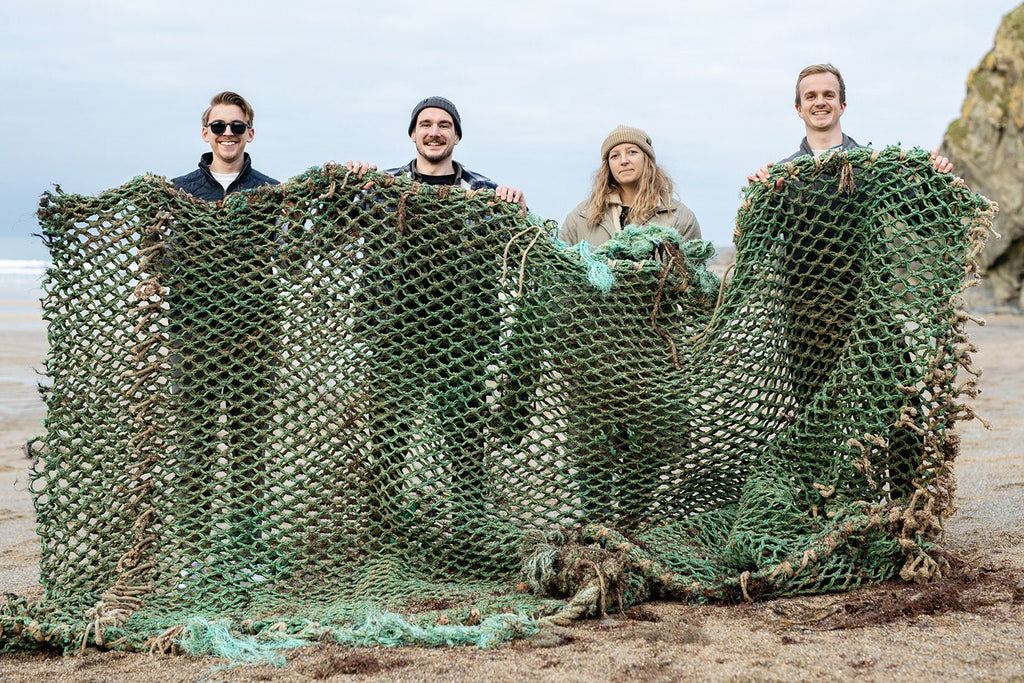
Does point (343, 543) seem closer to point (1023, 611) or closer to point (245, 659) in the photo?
point (245, 659)

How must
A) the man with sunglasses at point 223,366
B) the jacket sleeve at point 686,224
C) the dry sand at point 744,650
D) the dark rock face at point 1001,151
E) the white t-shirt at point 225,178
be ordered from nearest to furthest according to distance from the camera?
the dry sand at point 744,650
the man with sunglasses at point 223,366
the white t-shirt at point 225,178
the jacket sleeve at point 686,224
the dark rock face at point 1001,151

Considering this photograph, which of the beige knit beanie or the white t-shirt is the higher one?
the beige knit beanie

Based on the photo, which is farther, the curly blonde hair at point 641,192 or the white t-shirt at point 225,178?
the curly blonde hair at point 641,192

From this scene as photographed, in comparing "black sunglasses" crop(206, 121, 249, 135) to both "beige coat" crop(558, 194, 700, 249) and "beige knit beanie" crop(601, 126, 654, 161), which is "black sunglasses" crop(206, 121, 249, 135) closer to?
"beige coat" crop(558, 194, 700, 249)

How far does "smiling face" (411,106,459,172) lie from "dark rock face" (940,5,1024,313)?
17.7 m

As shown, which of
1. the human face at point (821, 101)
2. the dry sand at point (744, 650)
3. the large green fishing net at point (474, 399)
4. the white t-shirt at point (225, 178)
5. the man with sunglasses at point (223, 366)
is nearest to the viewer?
the dry sand at point (744, 650)

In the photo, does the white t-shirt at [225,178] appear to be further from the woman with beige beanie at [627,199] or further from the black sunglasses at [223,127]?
the woman with beige beanie at [627,199]

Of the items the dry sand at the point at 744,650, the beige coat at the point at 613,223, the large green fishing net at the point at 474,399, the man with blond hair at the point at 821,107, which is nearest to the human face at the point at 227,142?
the large green fishing net at the point at 474,399

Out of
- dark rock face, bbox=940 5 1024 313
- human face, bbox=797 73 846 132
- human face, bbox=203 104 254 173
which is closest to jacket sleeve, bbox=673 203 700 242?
human face, bbox=797 73 846 132

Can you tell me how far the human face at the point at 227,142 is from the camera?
421 cm

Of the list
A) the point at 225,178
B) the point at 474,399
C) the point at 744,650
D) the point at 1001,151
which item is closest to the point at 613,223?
the point at 474,399

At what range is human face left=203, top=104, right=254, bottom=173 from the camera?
166 inches

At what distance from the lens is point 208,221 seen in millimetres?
3734

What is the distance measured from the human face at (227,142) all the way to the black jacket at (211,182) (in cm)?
5
